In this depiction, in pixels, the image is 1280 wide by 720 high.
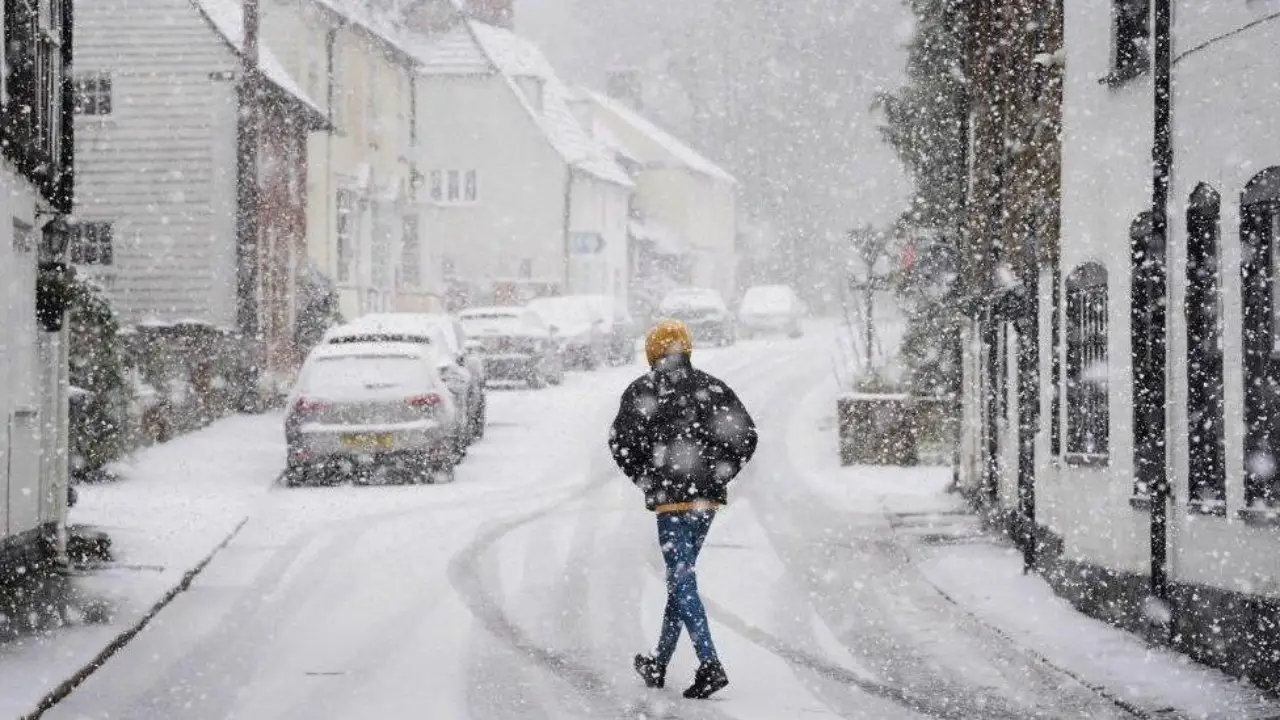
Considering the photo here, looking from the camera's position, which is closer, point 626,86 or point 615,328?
point 615,328

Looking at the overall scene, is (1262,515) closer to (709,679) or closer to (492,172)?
(709,679)

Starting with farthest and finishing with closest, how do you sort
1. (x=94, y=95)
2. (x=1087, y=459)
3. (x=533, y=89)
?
(x=533, y=89), (x=94, y=95), (x=1087, y=459)

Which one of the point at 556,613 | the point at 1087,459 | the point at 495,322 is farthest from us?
the point at 495,322

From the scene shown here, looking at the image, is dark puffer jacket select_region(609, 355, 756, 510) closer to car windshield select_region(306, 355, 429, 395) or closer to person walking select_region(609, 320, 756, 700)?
person walking select_region(609, 320, 756, 700)

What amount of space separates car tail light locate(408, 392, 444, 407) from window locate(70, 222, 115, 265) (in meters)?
12.4

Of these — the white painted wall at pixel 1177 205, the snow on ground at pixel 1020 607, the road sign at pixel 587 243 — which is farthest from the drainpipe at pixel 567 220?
the white painted wall at pixel 1177 205

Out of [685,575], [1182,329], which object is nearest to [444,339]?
[1182,329]

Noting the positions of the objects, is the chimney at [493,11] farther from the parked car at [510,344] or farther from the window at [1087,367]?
the window at [1087,367]

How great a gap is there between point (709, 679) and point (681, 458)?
1.11 m

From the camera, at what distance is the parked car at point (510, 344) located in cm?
3428

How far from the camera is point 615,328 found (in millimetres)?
43219

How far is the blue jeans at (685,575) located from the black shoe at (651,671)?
0.18 m

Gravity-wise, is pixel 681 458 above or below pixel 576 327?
below

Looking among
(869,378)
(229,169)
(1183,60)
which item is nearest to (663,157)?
(229,169)
